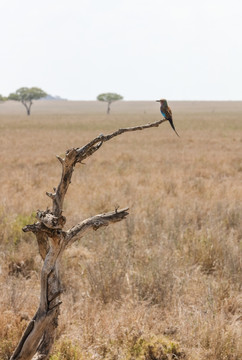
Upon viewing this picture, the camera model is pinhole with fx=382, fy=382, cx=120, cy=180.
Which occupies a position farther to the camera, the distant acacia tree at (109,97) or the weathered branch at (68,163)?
the distant acacia tree at (109,97)

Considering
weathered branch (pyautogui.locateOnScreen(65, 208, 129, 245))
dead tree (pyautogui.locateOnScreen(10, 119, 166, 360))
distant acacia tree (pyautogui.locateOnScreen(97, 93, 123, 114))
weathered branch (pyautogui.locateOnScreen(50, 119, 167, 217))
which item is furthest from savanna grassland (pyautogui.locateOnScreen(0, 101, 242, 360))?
distant acacia tree (pyautogui.locateOnScreen(97, 93, 123, 114))

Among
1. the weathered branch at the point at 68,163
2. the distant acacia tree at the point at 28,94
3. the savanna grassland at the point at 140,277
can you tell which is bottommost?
the savanna grassland at the point at 140,277

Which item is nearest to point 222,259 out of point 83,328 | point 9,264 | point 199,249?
Result: point 199,249

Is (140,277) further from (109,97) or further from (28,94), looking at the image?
(109,97)

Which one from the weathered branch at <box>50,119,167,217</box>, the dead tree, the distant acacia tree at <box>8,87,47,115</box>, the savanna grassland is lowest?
the savanna grassland

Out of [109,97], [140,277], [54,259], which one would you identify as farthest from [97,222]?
[109,97]

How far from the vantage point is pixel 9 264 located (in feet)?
15.9

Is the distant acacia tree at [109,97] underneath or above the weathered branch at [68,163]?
above

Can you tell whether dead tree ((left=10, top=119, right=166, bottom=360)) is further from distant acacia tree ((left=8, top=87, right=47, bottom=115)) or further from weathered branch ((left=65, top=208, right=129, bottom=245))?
distant acacia tree ((left=8, top=87, right=47, bottom=115))

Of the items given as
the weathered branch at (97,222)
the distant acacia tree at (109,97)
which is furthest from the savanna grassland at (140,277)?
the distant acacia tree at (109,97)

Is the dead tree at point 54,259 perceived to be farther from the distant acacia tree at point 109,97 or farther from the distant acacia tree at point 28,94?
the distant acacia tree at point 109,97

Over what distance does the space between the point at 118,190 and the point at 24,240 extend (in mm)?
3794

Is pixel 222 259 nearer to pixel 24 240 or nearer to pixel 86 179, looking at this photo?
pixel 24 240

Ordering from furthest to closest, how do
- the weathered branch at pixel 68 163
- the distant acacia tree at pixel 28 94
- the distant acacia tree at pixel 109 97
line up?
1. the distant acacia tree at pixel 109 97
2. the distant acacia tree at pixel 28 94
3. the weathered branch at pixel 68 163
